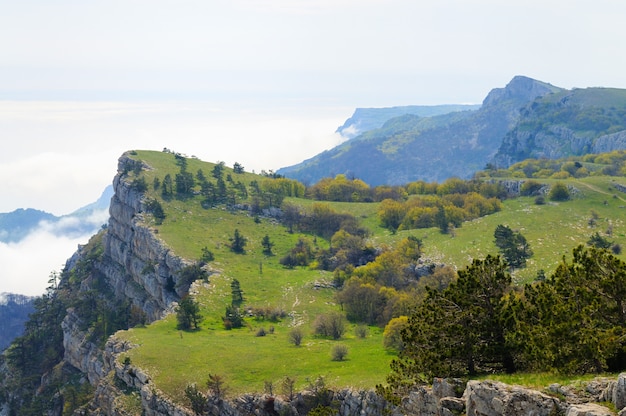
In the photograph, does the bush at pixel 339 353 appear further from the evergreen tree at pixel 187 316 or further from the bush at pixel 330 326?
the evergreen tree at pixel 187 316

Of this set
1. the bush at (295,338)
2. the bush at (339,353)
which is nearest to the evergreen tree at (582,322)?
the bush at (339,353)

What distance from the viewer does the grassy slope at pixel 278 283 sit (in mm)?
56281

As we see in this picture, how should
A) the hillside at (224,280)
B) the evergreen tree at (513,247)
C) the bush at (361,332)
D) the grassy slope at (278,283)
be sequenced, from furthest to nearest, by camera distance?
the evergreen tree at (513,247) → the bush at (361,332) → the hillside at (224,280) → the grassy slope at (278,283)

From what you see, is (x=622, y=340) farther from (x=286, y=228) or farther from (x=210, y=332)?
(x=286, y=228)

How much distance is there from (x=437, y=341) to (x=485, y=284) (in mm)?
4427

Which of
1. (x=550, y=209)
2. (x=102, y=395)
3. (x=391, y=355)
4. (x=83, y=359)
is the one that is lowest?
(x=83, y=359)

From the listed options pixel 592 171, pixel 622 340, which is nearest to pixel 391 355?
pixel 622 340

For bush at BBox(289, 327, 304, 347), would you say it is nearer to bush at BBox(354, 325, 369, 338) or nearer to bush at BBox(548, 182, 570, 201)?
bush at BBox(354, 325, 369, 338)

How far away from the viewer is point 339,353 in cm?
5750

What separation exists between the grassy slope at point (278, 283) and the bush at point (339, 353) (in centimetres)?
90

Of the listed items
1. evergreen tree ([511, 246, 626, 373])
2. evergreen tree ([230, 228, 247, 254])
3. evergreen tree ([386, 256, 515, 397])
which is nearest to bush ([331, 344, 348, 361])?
evergreen tree ([386, 256, 515, 397])

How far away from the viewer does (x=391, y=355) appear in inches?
2235

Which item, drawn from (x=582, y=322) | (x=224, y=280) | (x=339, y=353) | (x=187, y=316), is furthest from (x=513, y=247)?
(x=582, y=322)

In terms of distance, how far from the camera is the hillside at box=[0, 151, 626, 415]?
194 ft
